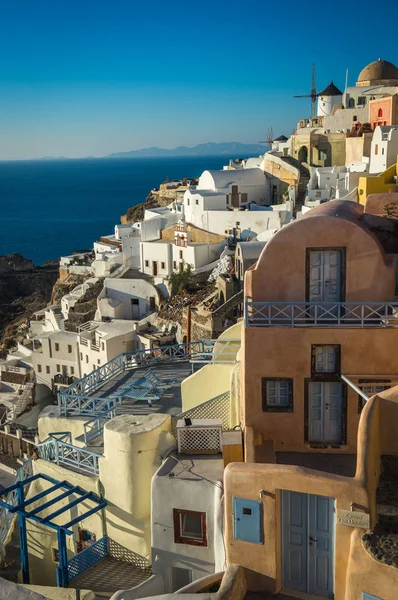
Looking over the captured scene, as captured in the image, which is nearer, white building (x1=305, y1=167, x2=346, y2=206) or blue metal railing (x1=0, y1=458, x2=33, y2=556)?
blue metal railing (x1=0, y1=458, x2=33, y2=556)

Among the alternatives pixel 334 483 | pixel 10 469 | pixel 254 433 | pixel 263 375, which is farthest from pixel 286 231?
pixel 10 469

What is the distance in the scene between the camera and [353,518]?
29.2ft

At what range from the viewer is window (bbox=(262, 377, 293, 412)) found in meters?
11.8

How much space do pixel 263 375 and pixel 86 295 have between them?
38542 millimetres

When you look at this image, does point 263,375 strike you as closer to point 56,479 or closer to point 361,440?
point 361,440

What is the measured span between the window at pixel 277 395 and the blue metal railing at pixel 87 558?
16.4 feet

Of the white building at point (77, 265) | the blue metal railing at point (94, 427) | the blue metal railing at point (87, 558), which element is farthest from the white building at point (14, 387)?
the blue metal railing at point (87, 558)

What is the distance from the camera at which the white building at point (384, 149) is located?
38.9 m

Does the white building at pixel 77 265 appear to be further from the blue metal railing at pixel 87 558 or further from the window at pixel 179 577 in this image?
the window at pixel 179 577

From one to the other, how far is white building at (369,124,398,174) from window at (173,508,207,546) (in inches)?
1250

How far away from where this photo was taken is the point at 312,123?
70562mm

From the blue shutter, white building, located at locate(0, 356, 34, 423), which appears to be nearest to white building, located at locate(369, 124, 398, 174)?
white building, located at locate(0, 356, 34, 423)

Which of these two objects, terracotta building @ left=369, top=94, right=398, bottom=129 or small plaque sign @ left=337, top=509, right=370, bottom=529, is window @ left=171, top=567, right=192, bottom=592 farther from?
terracotta building @ left=369, top=94, right=398, bottom=129

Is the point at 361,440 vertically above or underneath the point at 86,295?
A: above
